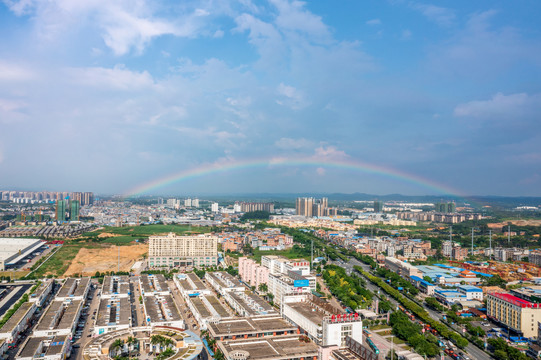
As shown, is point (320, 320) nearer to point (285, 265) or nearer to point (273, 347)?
point (273, 347)

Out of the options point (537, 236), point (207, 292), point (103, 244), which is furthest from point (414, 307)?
point (537, 236)

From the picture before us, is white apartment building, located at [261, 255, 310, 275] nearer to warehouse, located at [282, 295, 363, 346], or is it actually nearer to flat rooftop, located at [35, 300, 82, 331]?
warehouse, located at [282, 295, 363, 346]

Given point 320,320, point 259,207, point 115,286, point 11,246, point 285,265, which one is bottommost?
point 115,286

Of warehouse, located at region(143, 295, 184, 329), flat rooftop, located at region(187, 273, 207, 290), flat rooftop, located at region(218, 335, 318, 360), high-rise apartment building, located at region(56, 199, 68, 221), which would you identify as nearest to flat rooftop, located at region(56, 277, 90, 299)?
warehouse, located at region(143, 295, 184, 329)

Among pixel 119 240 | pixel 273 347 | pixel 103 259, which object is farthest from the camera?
pixel 119 240

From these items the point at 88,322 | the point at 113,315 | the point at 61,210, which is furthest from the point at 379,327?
the point at 61,210

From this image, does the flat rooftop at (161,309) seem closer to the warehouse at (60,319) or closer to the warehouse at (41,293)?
the warehouse at (60,319)
